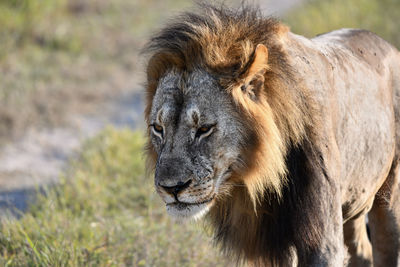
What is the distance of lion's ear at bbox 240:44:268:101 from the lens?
2910 millimetres

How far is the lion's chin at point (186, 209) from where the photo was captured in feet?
9.74

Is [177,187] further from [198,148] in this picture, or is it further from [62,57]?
[62,57]

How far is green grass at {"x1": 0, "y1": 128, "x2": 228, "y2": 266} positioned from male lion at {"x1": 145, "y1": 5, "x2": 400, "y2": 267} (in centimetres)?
72

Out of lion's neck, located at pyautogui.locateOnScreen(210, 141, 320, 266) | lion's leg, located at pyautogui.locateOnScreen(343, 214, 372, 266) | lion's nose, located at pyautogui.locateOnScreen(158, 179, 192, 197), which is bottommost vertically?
lion's leg, located at pyautogui.locateOnScreen(343, 214, 372, 266)

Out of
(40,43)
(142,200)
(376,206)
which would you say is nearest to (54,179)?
(142,200)

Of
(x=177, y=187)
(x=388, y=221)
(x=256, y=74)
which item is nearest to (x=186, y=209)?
(x=177, y=187)

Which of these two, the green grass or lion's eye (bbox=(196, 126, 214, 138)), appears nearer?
lion's eye (bbox=(196, 126, 214, 138))

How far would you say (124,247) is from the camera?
444cm

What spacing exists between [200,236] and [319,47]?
6.16 ft

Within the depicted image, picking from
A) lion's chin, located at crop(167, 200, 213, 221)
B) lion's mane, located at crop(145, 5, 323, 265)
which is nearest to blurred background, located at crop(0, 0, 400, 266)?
lion's mane, located at crop(145, 5, 323, 265)

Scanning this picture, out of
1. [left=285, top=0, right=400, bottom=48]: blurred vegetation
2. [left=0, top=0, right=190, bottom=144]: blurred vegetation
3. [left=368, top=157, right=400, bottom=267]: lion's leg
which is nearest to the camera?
[left=368, top=157, right=400, bottom=267]: lion's leg

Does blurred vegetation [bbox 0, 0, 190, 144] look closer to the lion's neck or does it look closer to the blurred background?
the blurred background

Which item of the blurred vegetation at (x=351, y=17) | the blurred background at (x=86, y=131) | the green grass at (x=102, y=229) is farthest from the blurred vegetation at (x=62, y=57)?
the blurred vegetation at (x=351, y=17)

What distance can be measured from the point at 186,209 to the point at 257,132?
1.61ft
